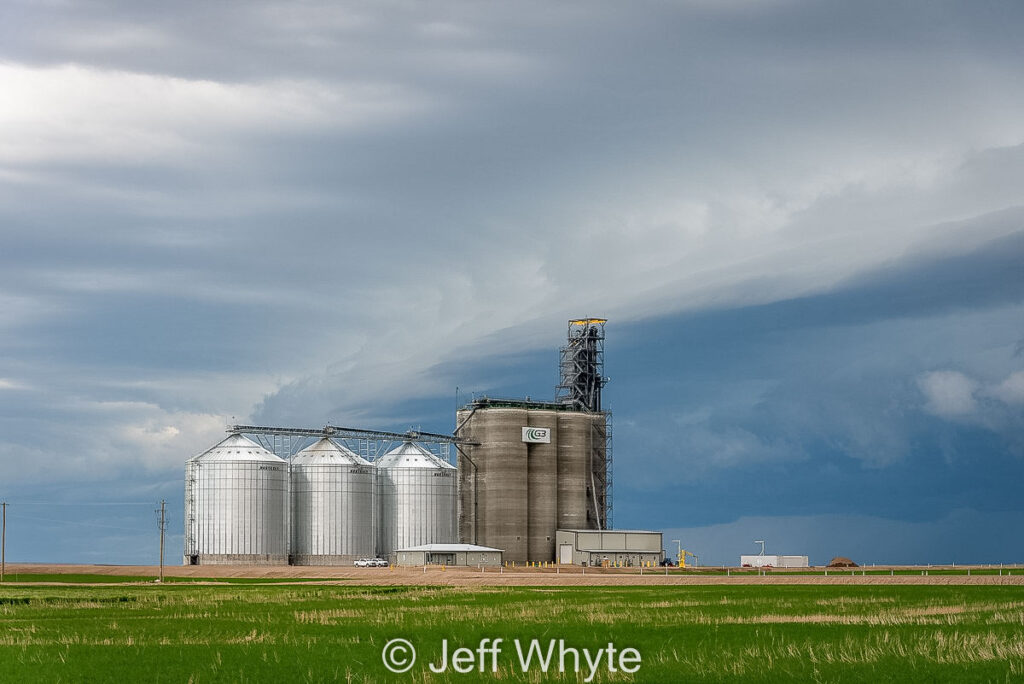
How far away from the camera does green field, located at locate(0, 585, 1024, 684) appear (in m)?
41.8

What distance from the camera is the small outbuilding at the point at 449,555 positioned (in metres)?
165

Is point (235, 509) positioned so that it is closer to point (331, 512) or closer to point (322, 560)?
point (331, 512)

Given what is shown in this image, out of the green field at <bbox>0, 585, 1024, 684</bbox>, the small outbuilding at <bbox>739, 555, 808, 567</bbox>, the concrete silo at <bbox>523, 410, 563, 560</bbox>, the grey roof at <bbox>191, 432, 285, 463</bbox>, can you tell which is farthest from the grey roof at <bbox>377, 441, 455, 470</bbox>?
the green field at <bbox>0, 585, 1024, 684</bbox>

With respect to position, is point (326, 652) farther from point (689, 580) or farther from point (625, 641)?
point (689, 580)

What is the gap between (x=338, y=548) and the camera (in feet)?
557

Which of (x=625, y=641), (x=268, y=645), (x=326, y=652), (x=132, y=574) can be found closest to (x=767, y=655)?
(x=625, y=641)

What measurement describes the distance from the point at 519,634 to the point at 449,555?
362ft

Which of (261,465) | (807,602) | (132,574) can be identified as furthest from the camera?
(261,465)

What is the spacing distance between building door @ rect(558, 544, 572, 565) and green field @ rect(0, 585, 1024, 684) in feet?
285

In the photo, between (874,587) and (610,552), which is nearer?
(874,587)

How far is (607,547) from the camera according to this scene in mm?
178750

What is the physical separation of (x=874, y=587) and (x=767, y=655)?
198 feet

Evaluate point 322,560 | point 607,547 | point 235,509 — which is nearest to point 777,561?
point 607,547

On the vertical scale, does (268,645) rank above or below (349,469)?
below
